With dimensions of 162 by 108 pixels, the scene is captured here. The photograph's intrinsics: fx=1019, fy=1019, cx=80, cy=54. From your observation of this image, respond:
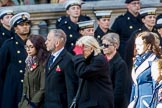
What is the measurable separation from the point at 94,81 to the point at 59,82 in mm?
840

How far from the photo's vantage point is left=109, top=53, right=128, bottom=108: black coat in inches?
561

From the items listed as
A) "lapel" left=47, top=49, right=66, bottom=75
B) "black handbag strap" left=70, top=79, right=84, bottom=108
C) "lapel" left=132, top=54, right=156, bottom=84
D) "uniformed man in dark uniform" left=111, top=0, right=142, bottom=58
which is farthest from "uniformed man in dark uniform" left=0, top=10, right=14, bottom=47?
"lapel" left=132, top=54, right=156, bottom=84

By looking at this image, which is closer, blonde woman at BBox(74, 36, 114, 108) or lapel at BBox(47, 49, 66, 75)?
blonde woman at BBox(74, 36, 114, 108)

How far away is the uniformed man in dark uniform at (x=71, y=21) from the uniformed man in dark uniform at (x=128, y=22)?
61 centimetres

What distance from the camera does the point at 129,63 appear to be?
1535cm

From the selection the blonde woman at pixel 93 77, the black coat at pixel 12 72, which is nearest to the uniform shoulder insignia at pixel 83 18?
the black coat at pixel 12 72

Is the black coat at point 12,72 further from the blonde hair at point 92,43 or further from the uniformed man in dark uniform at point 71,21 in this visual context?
the blonde hair at point 92,43

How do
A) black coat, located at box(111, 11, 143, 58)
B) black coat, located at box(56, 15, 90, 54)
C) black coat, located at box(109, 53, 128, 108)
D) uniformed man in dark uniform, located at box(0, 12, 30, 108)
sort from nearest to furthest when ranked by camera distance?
black coat, located at box(109, 53, 128, 108)
uniformed man in dark uniform, located at box(0, 12, 30, 108)
black coat, located at box(56, 15, 90, 54)
black coat, located at box(111, 11, 143, 58)

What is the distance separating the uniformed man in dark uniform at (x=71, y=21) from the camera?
16109 mm

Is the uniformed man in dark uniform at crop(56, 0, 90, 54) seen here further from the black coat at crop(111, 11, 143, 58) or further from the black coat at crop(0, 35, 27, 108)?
the black coat at crop(0, 35, 27, 108)

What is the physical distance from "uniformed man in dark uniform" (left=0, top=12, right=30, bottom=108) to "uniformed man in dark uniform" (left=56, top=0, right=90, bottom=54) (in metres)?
0.99

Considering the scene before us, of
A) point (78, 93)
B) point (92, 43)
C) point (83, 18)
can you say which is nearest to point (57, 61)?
point (78, 93)

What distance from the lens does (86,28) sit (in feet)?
51.3

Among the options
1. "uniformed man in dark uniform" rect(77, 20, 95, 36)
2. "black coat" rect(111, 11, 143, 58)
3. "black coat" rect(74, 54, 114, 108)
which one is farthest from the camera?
"black coat" rect(111, 11, 143, 58)
